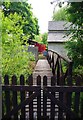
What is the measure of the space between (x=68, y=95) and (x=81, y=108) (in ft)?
1.01

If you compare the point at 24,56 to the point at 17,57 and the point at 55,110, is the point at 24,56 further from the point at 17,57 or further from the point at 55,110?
the point at 55,110

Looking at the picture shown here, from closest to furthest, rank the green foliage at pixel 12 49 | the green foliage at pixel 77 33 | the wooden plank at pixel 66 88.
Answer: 1. the wooden plank at pixel 66 88
2. the green foliage at pixel 77 33
3. the green foliage at pixel 12 49

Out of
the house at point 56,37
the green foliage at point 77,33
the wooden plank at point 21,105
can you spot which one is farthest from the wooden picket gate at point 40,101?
the house at point 56,37

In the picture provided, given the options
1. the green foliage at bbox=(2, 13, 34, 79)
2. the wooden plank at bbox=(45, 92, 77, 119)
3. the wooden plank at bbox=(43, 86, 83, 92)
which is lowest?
the wooden plank at bbox=(45, 92, 77, 119)

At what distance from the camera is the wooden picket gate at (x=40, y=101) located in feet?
9.80

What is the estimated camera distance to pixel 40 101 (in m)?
→ 3.12

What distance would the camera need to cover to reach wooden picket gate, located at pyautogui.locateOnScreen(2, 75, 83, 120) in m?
2.99

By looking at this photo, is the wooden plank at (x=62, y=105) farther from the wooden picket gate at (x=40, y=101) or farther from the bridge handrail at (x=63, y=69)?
the bridge handrail at (x=63, y=69)

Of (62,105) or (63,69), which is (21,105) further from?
(63,69)

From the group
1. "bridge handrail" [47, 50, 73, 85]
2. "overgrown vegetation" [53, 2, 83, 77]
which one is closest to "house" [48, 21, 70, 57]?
"bridge handrail" [47, 50, 73, 85]

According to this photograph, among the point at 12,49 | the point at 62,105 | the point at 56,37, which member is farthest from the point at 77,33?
the point at 56,37

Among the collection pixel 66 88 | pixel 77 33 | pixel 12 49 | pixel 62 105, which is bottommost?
pixel 62 105

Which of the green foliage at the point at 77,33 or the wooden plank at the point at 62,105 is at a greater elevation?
the green foliage at the point at 77,33

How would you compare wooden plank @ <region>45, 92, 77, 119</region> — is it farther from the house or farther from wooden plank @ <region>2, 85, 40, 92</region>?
the house
